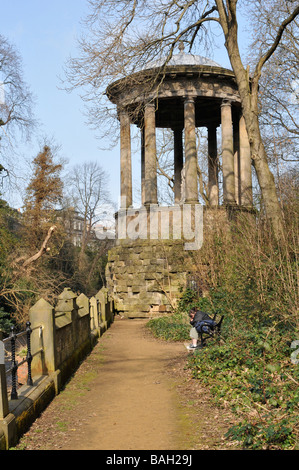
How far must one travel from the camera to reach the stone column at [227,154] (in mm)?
23609

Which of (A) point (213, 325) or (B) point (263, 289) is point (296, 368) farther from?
(A) point (213, 325)

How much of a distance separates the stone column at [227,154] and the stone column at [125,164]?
4.47m

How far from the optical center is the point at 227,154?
927 inches

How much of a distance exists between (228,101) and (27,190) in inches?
560

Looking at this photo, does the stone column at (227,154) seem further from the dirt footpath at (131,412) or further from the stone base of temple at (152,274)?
the dirt footpath at (131,412)

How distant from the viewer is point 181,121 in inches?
1120

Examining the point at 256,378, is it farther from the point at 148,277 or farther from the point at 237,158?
the point at 237,158

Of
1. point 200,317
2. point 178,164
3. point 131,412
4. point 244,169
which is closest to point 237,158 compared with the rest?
point 244,169

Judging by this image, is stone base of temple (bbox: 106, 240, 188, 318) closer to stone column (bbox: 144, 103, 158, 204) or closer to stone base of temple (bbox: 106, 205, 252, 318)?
stone base of temple (bbox: 106, 205, 252, 318)

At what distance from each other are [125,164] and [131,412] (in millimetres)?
17973

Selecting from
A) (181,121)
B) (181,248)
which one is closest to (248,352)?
(181,248)

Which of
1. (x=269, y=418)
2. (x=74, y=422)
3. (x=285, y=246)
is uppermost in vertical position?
(x=285, y=246)
